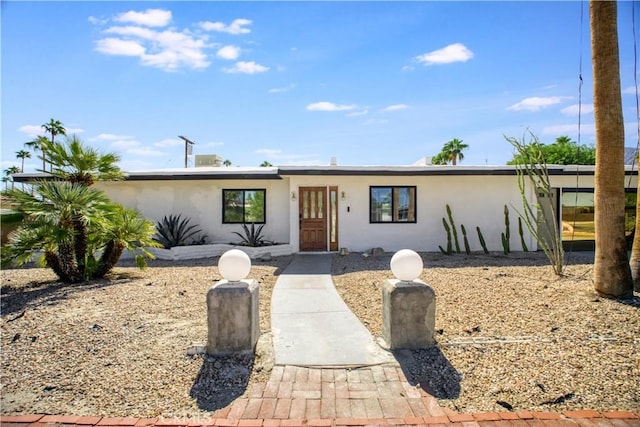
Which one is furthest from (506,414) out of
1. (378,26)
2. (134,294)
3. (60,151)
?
(60,151)

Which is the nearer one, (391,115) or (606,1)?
(606,1)

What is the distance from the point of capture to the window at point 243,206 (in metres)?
13.2

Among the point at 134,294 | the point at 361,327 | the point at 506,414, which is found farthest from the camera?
the point at 134,294

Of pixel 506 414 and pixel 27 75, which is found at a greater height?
pixel 27 75

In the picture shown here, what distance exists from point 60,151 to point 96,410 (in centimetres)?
655

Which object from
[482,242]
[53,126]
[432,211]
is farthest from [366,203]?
[53,126]

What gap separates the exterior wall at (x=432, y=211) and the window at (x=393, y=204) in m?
0.18

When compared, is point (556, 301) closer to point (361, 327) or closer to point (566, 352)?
point (566, 352)

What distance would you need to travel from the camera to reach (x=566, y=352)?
154 inches

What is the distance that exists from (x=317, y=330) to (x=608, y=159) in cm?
526

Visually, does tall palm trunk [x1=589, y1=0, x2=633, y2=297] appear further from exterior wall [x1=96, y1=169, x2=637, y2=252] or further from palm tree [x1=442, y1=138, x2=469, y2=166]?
palm tree [x1=442, y1=138, x2=469, y2=166]

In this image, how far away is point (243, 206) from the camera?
13273mm

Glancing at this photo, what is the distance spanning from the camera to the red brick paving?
9.18 ft

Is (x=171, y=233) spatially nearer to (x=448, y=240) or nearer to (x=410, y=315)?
(x=448, y=240)
